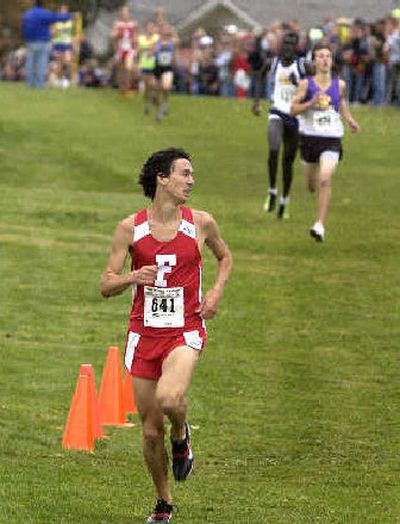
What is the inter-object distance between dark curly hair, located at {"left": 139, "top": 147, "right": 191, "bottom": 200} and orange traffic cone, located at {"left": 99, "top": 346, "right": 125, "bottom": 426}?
3249 mm

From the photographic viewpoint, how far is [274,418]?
1372 cm

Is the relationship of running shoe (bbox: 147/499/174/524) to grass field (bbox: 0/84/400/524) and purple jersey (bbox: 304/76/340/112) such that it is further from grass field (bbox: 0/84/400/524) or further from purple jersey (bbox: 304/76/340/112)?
purple jersey (bbox: 304/76/340/112)

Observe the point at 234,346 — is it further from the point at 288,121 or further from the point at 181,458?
the point at 288,121

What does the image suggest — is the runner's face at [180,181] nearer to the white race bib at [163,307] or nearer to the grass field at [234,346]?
the white race bib at [163,307]

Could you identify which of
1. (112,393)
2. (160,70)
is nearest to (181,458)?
(112,393)

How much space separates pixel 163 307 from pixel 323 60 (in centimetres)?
1119

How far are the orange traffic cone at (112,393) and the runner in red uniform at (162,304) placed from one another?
3.26 metres

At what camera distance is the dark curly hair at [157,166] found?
9.77 metres

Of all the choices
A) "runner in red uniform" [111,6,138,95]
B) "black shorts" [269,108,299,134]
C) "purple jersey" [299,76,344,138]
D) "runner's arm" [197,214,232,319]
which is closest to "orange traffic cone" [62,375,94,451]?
"runner's arm" [197,214,232,319]

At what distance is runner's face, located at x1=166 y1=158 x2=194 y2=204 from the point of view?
9719mm

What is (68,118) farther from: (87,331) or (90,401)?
(90,401)

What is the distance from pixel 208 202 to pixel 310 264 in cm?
637

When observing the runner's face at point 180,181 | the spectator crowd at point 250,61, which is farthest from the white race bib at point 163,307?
the spectator crowd at point 250,61

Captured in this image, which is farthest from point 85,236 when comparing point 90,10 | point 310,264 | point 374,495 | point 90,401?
point 90,10
